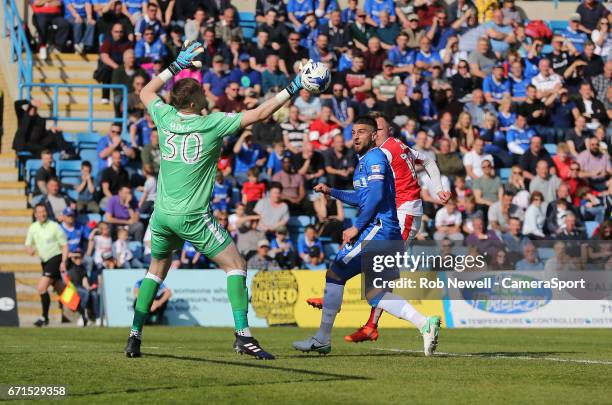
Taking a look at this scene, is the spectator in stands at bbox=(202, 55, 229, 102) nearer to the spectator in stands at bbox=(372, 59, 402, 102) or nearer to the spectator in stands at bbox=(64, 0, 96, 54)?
the spectator in stands at bbox=(64, 0, 96, 54)

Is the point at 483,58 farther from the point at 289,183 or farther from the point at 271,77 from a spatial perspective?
the point at 289,183

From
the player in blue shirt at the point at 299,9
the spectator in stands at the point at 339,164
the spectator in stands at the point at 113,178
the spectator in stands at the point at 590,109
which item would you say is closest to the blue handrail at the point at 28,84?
the spectator in stands at the point at 113,178

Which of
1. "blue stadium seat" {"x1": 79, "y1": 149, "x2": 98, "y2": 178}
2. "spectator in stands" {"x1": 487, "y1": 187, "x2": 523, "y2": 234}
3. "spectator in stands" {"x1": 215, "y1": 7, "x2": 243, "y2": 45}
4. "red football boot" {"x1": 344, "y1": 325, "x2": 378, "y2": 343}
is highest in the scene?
"spectator in stands" {"x1": 215, "y1": 7, "x2": 243, "y2": 45}

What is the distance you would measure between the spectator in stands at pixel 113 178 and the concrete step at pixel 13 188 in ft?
6.88

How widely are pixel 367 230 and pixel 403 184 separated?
185cm

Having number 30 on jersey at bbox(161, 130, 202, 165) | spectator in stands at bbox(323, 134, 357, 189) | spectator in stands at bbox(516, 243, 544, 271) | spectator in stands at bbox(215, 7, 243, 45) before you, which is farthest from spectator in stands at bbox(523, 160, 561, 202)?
number 30 on jersey at bbox(161, 130, 202, 165)

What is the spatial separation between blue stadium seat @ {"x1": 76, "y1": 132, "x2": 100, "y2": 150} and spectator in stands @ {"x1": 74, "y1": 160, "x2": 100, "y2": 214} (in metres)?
1.79

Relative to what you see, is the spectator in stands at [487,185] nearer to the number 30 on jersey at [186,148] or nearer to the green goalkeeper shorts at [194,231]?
the green goalkeeper shorts at [194,231]

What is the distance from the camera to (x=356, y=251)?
1155 cm

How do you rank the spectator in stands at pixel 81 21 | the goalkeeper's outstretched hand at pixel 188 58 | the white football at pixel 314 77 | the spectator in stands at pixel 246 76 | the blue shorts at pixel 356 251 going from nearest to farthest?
the white football at pixel 314 77 < the goalkeeper's outstretched hand at pixel 188 58 < the blue shorts at pixel 356 251 < the spectator in stands at pixel 246 76 < the spectator in stands at pixel 81 21

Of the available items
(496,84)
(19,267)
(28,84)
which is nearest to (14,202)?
(19,267)

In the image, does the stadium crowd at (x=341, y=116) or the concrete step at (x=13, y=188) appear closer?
the stadium crowd at (x=341, y=116)

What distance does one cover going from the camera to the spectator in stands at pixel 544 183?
2491cm

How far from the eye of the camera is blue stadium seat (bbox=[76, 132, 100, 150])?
1017 inches
